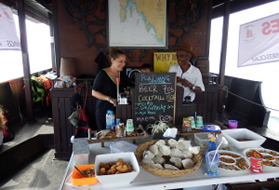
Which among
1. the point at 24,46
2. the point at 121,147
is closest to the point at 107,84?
the point at 121,147

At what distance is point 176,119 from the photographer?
2473 mm

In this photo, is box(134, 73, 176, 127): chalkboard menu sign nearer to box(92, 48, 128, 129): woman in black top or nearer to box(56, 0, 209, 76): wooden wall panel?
box(92, 48, 128, 129): woman in black top

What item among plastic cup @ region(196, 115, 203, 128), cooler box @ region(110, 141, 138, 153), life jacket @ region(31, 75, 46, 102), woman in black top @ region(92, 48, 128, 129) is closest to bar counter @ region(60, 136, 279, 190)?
cooler box @ region(110, 141, 138, 153)

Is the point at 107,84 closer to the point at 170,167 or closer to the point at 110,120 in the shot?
the point at 110,120

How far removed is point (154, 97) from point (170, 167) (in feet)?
3.17

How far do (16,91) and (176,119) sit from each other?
4.70 meters

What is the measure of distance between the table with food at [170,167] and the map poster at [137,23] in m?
2.87

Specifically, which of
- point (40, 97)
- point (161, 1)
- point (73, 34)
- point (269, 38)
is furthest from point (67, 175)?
point (40, 97)

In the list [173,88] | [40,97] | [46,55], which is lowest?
[40,97]

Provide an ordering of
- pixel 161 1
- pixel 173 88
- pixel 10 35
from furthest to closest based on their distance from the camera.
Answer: pixel 161 1, pixel 10 35, pixel 173 88

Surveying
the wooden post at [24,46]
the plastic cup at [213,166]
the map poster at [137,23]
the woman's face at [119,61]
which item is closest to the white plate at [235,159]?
the plastic cup at [213,166]

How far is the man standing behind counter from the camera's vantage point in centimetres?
274

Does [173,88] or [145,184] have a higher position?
[173,88]

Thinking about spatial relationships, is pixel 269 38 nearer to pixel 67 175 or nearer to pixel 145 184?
pixel 145 184
